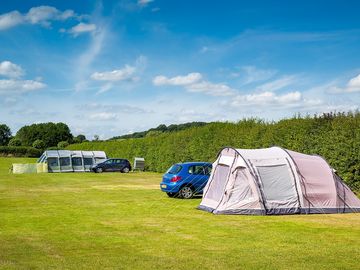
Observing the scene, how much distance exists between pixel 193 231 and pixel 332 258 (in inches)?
152

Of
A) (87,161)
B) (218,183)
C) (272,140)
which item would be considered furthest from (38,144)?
(218,183)

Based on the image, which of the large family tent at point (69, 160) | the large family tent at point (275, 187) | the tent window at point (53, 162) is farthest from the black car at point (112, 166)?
the large family tent at point (275, 187)

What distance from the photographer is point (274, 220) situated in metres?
13.9

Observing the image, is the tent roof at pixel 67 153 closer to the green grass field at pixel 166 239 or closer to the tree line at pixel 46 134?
the green grass field at pixel 166 239

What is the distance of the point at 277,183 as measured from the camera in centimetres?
1538

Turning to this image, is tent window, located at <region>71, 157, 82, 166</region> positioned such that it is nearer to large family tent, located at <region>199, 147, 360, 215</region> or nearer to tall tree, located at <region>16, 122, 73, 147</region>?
large family tent, located at <region>199, 147, 360, 215</region>

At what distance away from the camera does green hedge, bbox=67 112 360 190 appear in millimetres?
20234

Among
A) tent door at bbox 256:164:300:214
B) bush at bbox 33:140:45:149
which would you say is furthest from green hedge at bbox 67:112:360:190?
bush at bbox 33:140:45:149

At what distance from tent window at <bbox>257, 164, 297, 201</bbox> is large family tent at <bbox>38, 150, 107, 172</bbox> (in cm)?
3311

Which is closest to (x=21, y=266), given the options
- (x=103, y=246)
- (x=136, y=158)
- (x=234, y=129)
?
(x=103, y=246)

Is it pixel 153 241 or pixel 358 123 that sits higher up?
pixel 358 123

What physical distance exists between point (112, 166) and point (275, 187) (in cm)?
3031

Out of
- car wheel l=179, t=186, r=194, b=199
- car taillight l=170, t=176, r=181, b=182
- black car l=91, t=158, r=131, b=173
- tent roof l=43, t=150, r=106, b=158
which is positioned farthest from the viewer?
tent roof l=43, t=150, r=106, b=158

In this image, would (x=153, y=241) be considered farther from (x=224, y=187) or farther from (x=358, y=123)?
(x=358, y=123)
